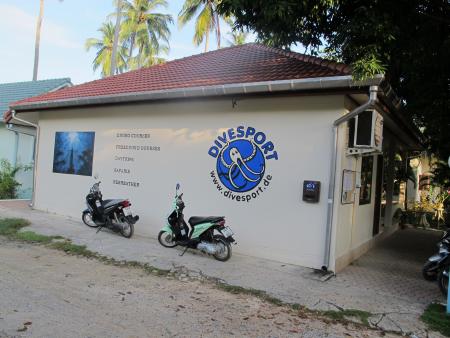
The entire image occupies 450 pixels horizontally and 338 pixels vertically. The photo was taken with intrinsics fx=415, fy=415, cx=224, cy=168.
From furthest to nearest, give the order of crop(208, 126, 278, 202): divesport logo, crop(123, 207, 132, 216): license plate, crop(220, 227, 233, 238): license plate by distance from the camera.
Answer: crop(123, 207, 132, 216): license plate, crop(208, 126, 278, 202): divesport logo, crop(220, 227, 233, 238): license plate

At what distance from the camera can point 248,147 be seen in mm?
7711

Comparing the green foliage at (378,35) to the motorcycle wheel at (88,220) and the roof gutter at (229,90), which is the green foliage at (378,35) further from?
the motorcycle wheel at (88,220)

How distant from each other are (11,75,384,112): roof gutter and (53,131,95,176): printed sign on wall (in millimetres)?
819

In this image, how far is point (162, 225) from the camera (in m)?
8.77

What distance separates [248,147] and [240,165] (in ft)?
1.21

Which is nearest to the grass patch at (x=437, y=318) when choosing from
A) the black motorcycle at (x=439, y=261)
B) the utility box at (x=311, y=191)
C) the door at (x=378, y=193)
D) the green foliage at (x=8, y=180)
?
the black motorcycle at (x=439, y=261)

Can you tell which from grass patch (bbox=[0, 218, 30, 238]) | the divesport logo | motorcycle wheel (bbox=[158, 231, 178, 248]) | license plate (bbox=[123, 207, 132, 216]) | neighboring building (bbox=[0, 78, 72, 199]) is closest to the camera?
the divesport logo

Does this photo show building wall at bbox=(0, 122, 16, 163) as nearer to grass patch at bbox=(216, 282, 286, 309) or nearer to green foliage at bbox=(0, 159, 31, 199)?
green foliage at bbox=(0, 159, 31, 199)

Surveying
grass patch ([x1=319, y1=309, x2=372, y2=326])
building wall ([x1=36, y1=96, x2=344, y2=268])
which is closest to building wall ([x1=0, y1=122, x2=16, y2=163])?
building wall ([x1=36, y1=96, x2=344, y2=268])

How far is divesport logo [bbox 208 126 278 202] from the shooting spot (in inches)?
297

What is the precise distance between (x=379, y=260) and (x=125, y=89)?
661cm

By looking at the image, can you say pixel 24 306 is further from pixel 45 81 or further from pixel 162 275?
pixel 45 81

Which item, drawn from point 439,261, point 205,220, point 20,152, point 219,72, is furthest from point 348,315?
point 20,152

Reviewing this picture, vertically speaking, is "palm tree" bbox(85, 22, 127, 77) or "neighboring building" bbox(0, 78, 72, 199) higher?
"palm tree" bbox(85, 22, 127, 77)
